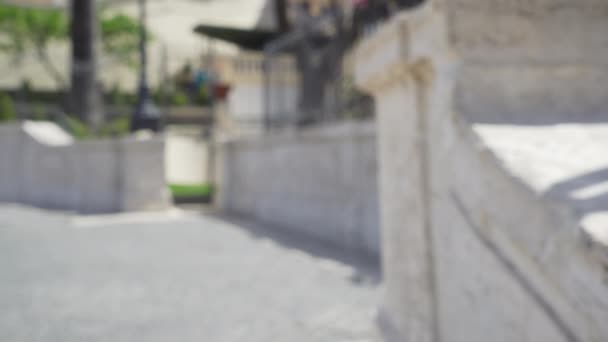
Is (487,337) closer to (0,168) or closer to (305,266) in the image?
(305,266)

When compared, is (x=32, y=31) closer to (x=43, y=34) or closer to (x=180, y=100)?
(x=43, y=34)

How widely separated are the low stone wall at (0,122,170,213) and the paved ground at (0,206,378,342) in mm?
3020

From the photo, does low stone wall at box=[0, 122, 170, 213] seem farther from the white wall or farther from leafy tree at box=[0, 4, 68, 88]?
leafy tree at box=[0, 4, 68, 88]

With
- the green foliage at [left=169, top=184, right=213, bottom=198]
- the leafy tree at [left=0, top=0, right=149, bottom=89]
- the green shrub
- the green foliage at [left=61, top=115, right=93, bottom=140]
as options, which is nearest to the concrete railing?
the green foliage at [left=169, top=184, right=213, bottom=198]

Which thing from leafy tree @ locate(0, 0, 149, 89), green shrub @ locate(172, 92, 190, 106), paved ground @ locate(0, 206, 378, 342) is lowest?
paved ground @ locate(0, 206, 378, 342)

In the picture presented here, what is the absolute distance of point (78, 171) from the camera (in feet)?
34.3

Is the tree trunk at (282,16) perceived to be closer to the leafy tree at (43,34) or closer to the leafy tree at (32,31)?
the leafy tree at (43,34)

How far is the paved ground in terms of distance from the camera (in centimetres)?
281

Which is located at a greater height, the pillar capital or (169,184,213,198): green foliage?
the pillar capital

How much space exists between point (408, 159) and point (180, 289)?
8.33 feet

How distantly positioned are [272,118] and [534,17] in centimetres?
671

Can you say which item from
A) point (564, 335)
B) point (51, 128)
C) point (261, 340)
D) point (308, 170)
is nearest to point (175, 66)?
point (51, 128)

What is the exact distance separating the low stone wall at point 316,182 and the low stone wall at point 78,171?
1.96 metres

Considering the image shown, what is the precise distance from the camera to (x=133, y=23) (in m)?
26.8
